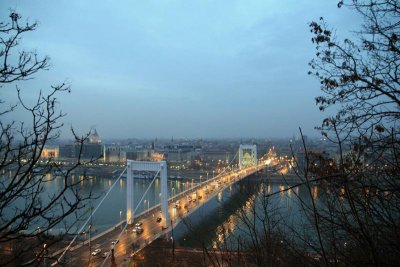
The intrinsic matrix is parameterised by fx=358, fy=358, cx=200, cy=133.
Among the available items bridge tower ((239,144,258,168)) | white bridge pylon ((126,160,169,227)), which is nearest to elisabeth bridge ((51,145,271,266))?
white bridge pylon ((126,160,169,227))

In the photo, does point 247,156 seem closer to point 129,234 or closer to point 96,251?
point 129,234

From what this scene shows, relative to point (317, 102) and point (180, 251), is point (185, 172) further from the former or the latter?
point (317, 102)

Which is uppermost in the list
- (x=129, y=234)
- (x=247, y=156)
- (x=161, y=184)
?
(x=247, y=156)

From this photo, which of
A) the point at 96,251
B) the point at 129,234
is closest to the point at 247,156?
the point at 129,234

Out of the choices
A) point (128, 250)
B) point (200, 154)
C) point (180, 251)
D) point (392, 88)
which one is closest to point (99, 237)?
point (128, 250)

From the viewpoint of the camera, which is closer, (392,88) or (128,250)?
(392,88)

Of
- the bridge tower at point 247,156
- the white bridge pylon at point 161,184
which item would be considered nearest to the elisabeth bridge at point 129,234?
the white bridge pylon at point 161,184

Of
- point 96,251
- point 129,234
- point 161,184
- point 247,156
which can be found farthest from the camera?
point 247,156

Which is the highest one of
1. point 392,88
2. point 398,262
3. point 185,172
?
point 392,88

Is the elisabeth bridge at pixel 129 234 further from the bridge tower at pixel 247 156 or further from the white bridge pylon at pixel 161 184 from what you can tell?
the bridge tower at pixel 247 156
